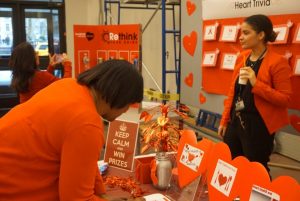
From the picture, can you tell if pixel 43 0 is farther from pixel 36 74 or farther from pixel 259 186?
pixel 259 186

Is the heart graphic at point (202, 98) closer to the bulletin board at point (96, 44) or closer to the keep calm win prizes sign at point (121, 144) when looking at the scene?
the bulletin board at point (96, 44)

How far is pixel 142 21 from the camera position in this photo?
6656 mm

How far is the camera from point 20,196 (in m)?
1.04

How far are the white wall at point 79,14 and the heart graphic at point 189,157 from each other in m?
5.39

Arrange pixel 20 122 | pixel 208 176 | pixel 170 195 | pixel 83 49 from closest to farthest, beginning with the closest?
pixel 20 122, pixel 208 176, pixel 170 195, pixel 83 49

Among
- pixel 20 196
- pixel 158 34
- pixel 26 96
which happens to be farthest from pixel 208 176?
pixel 158 34

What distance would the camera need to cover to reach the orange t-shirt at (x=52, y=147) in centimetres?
97

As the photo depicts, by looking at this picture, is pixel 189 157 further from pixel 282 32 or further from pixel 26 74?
pixel 282 32

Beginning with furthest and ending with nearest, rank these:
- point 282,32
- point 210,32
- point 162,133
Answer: point 210,32
point 282,32
point 162,133

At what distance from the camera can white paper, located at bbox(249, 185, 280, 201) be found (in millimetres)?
965

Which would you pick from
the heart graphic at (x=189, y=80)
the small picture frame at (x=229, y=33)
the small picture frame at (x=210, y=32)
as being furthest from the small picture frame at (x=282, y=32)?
the heart graphic at (x=189, y=80)

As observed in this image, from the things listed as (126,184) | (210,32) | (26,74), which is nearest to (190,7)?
(210,32)

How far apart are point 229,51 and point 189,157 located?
203cm

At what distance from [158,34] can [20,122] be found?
578 centimetres
